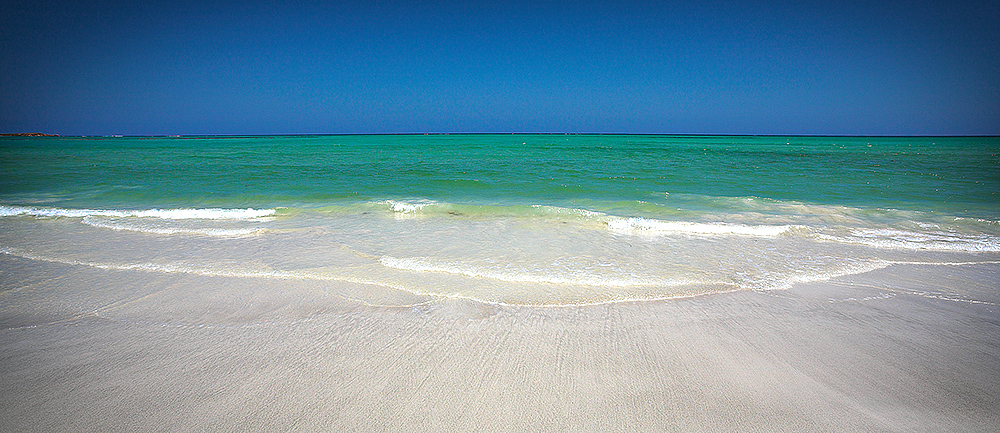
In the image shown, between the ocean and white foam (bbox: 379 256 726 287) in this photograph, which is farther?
the ocean

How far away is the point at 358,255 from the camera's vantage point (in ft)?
19.7

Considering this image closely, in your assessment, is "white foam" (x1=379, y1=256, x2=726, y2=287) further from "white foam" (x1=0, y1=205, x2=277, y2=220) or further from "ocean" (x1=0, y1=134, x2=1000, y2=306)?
"white foam" (x1=0, y1=205, x2=277, y2=220)

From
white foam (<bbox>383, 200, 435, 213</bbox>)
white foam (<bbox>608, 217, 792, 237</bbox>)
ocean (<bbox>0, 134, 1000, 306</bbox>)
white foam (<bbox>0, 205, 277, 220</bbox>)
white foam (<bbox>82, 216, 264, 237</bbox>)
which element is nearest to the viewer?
ocean (<bbox>0, 134, 1000, 306</bbox>)

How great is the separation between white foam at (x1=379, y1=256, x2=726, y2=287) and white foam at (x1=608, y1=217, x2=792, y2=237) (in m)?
2.83

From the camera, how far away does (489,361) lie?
3061mm

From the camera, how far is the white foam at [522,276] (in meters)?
4.83

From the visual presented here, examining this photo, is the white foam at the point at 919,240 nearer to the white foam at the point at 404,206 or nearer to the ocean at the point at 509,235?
the ocean at the point at 509,235

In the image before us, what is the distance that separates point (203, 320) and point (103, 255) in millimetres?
3641

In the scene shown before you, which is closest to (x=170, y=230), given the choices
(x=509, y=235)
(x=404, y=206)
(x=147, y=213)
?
(x=147, y=213)

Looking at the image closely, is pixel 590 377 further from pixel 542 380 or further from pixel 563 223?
pixel 563 223

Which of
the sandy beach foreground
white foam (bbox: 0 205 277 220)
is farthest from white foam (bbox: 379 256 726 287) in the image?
white foam (bbox: 0 205 277 220)

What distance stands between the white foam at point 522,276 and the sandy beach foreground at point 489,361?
2.00 feet

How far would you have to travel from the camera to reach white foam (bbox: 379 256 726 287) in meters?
4.83

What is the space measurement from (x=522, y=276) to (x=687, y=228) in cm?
440
